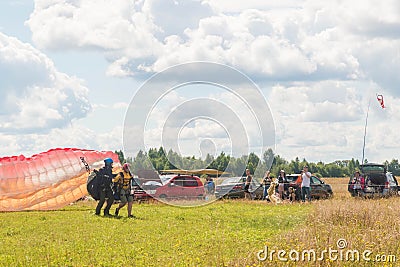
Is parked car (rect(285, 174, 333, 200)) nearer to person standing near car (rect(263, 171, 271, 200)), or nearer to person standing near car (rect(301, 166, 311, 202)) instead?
person standing near car (rect(263, 171, 271, 200))

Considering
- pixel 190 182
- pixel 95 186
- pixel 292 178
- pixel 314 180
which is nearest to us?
pixel 95 186

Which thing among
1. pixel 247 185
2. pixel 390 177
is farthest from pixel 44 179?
pixel 390 177

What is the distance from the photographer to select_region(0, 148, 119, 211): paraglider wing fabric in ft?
86.9

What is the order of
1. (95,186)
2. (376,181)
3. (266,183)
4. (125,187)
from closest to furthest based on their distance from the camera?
1. (125,187)
2. (95,186)
3. (376,181)
4. (266,183)

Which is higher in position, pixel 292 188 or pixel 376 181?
pixel 376 181

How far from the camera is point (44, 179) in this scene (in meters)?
27.1

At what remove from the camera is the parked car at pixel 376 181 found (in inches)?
1299

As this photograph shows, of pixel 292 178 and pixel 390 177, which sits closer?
pixel 390 177

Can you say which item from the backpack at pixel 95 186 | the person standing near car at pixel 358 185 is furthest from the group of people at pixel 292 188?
the backpack at pixel 95 186

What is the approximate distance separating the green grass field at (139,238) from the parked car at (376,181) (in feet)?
34.4

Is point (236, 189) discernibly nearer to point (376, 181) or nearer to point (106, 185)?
point (376, 181)

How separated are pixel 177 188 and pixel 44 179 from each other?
29.7 feet

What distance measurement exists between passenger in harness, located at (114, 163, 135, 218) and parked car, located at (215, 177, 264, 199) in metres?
12.4

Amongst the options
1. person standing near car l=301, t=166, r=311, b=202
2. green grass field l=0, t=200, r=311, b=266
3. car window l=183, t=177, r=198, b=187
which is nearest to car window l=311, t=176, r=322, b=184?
person standing near car l=301, t=166, r=311, b=202
